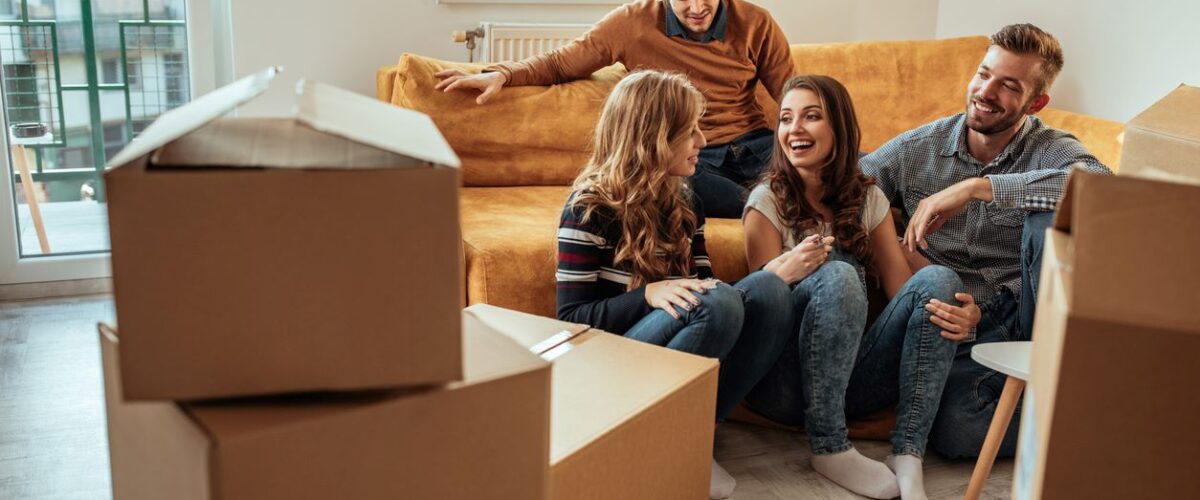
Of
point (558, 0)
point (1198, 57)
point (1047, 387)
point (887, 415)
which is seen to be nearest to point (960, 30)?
point (1198, 57)

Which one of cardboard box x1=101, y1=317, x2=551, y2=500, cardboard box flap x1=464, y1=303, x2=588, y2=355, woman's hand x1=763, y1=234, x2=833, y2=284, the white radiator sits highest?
the white radiator

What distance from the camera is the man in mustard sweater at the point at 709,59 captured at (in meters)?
2.91

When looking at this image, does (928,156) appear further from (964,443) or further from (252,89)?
(252,89)

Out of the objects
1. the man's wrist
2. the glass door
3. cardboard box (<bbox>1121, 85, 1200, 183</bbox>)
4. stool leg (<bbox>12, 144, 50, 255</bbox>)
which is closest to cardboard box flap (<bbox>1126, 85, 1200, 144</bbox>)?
cardboard box (<bbox>1121, 85, 1200, 183</bbox>)

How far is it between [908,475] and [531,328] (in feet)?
2.71

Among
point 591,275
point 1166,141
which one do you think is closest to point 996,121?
point 591,275

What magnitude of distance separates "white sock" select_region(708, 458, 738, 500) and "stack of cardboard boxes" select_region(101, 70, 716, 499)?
3.55 ft

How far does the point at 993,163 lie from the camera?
2410 millimetres

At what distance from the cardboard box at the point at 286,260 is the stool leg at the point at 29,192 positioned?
2601 mm

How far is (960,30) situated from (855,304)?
203cm

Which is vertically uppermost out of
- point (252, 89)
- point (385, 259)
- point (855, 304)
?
point (252, 89)

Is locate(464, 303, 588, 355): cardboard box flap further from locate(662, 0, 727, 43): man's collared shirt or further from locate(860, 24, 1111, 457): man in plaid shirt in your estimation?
locate(662, 0, 727, 43): man's collared shirt

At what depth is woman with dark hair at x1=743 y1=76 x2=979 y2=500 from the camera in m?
2.12

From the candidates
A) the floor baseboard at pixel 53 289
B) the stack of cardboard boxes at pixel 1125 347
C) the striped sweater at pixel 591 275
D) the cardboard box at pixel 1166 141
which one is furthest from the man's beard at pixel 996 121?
the floor baseboard at pixel 53 289
